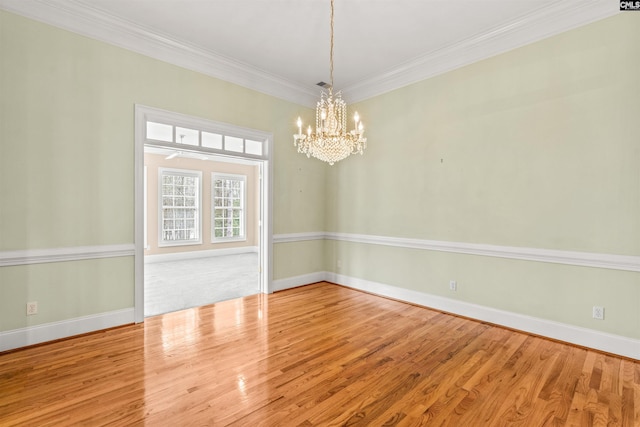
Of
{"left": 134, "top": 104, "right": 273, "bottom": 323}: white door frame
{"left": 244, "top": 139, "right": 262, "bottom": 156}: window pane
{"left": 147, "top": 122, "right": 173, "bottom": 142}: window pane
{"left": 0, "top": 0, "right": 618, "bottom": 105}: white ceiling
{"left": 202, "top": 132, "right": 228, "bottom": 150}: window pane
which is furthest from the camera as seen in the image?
{"left": 244, "top": 139, "right": 262, "bottom": 156}: window pane

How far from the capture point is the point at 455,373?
8.32 ft

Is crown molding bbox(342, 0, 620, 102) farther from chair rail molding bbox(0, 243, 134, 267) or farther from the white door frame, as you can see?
chair rail molding bbox(0, 243, 134, 267)

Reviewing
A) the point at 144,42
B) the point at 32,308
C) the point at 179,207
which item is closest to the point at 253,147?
the point at 144,42

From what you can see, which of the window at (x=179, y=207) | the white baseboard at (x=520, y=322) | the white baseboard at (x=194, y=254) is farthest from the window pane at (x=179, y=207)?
the white baseboard at (x=520, y=322)

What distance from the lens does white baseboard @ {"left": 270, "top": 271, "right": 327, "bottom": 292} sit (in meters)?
4.92

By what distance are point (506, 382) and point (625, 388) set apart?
85 cm

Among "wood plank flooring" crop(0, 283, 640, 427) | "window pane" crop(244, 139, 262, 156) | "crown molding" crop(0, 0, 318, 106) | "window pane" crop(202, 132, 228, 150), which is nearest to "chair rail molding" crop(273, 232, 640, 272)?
"wood plank flooring" crop(0, 283, 640, 427)

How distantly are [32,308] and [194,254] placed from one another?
552cm

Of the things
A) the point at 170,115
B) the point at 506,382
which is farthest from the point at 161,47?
the point at 506,382

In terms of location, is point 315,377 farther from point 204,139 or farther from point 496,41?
point 496,41

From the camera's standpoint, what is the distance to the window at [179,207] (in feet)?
26.5

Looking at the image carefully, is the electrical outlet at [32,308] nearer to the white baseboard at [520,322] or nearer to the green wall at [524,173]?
the white baseboard at [520,322]

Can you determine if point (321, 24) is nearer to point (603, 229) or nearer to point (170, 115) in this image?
point (170, 115)

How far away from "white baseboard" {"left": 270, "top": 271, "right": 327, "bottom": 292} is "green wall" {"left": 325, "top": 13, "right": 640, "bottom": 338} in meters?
1.15
